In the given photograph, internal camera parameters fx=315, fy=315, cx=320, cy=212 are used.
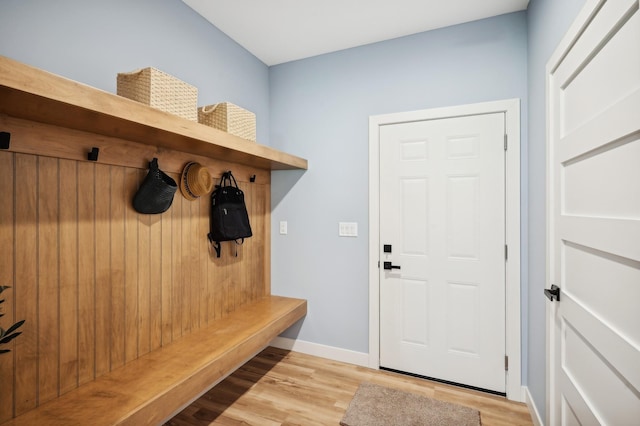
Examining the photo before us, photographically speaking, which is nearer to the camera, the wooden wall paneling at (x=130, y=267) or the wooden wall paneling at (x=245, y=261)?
the wooden wall paneling at (x=130, y=267)

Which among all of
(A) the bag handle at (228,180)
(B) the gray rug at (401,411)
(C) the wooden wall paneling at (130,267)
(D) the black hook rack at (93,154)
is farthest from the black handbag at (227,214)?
(B) the gray rug at (401,411)

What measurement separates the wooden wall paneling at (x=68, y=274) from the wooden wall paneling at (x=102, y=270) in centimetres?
10

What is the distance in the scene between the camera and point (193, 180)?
2.06 metres

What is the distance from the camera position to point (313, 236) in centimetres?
285

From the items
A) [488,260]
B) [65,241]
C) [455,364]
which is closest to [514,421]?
[455,364]

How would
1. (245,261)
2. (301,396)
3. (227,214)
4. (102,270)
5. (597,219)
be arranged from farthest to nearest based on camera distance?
(245,261) < (227,214) < (301,396) < (102,270) < (597,219)

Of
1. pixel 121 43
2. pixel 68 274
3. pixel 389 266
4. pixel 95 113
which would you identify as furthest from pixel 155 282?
pixel 389 266

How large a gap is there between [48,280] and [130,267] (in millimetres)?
384

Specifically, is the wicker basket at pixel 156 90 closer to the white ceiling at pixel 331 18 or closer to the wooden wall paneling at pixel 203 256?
the wooden wall paneling at pixel 203 256

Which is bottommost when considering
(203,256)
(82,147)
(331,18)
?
(203,256)

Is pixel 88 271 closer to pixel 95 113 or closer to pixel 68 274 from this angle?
pixel 68 274

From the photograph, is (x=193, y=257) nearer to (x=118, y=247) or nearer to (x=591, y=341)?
(x=118, y=247)

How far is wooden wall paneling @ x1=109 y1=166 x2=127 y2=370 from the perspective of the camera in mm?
1635

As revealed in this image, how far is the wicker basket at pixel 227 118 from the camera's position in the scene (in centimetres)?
195
